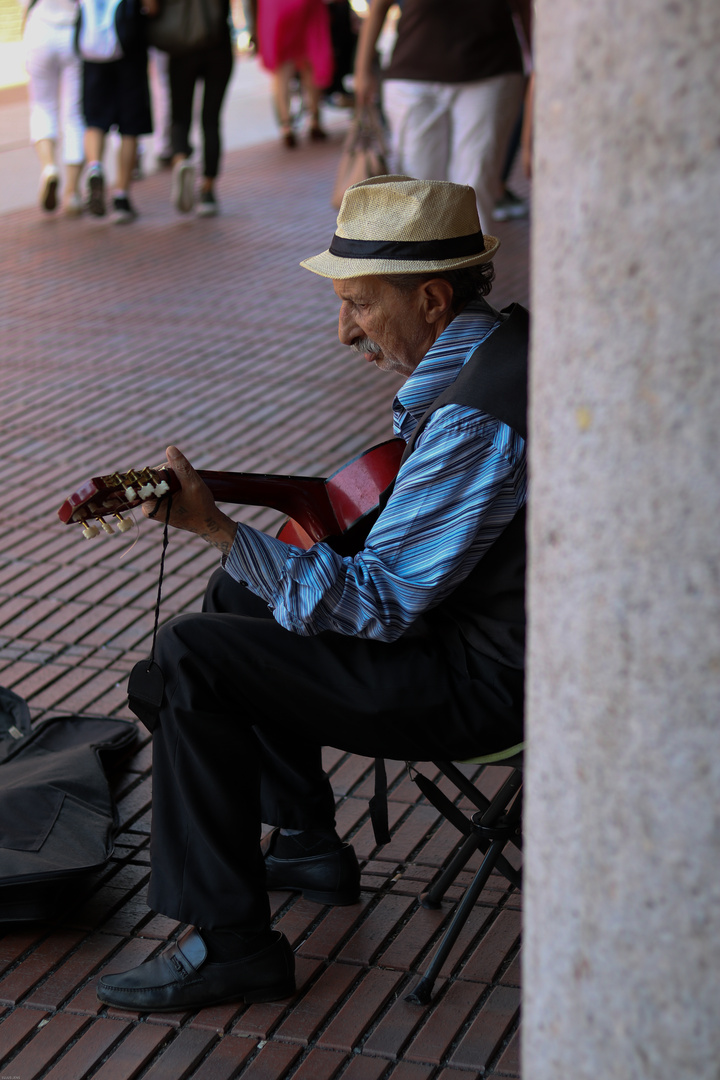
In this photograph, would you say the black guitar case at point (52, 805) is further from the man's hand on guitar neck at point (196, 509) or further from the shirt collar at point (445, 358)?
the shirt collar at point (445, 358)

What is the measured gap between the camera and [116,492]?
1.96 meters

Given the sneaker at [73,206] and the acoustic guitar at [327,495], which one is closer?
the acoustic guitar at [327,495]

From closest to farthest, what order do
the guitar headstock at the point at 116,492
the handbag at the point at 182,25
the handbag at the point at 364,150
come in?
1. the guitar headstock at the point at 116,492
2. the handbag at the point at 364,150
3. the handbag at the point at 182,25

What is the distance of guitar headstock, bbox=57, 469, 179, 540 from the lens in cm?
194

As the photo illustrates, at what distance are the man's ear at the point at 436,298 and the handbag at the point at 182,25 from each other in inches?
248

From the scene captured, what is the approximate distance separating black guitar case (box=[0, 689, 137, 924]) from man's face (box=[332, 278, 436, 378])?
3.71 feet

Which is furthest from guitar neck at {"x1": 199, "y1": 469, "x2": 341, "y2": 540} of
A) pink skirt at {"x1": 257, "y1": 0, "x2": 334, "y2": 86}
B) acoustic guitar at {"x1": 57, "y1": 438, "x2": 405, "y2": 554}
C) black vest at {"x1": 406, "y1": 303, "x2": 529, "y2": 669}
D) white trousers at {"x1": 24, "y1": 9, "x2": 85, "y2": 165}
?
pink skirt at {"x1": 257, "y1": 0, "x2": 334, "y2": 86}

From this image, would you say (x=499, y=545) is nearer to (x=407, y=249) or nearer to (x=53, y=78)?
(x=407, y=249)

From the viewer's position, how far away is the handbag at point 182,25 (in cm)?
775

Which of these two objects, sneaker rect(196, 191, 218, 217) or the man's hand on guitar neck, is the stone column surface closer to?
the man's hand on guitar neck

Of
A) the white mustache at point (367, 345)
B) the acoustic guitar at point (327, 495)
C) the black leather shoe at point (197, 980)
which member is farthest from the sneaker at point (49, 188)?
the black leather shoe at point (197, 980)

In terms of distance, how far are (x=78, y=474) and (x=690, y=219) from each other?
392 centimetres

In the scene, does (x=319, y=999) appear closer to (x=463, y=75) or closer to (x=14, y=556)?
(x=14, y=556)

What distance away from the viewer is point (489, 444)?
1984 millimetres
